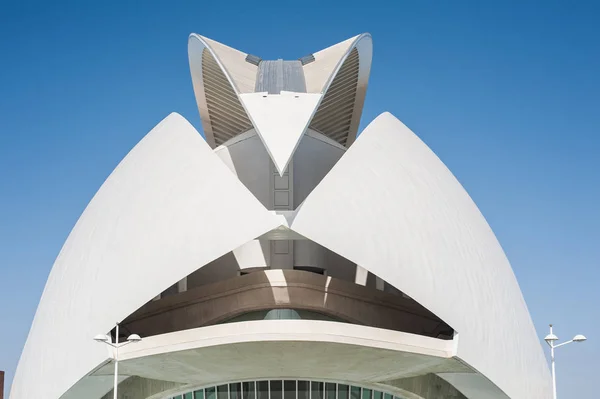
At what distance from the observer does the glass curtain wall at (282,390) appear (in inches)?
952

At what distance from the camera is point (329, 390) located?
24594 millimetres

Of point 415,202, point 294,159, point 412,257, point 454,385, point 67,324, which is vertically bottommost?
point 454,385

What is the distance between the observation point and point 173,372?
22.7 m

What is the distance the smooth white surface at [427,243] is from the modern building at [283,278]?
0.18 feet

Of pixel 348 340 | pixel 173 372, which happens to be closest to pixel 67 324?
pixel 173 372

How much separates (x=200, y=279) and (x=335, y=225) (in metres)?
7.34

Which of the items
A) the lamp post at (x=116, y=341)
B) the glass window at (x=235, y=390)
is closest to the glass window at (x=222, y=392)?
the glass window at (x=235, y=390)

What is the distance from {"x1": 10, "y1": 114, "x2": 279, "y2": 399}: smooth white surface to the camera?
19953 millimetres

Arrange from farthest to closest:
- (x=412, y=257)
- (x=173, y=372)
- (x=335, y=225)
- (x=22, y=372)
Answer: (x=22, y=372) < (x=173, y=372) < (x=412, y=257) < (x=335, y=225)

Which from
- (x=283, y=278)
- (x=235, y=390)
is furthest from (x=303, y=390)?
(x=283, y=278)

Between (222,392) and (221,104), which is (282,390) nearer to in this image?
(222,392)

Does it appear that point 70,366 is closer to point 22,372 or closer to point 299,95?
point 22,372

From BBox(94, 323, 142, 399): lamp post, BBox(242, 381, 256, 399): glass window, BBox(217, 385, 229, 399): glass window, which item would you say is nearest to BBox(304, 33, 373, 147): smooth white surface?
BBox(242, 381, 256, 399): glass window

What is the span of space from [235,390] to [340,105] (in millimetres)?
10718
